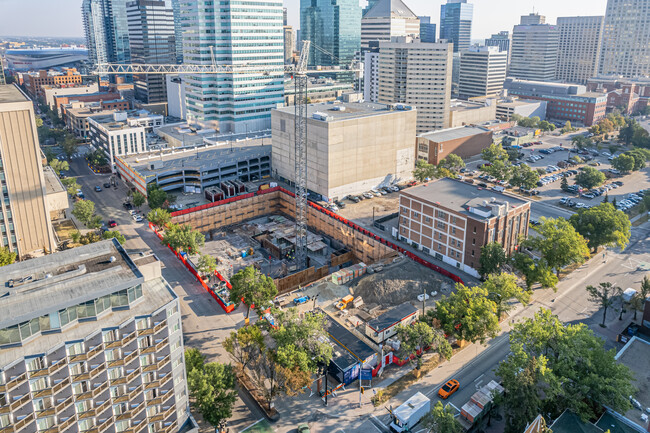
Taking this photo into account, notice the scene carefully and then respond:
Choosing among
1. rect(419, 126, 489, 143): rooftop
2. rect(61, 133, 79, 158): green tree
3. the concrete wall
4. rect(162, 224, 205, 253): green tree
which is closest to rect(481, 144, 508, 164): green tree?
rect(419, 126, 489, 143): rooftop

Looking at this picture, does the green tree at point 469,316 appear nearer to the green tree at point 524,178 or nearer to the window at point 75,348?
the window at point 75,348

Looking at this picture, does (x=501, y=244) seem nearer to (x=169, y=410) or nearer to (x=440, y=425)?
(x=440, y=425)

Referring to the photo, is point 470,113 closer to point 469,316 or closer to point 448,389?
point 469,316

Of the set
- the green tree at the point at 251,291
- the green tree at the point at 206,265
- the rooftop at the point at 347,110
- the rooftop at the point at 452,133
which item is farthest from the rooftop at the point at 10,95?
the rooftop at the point at 452,133

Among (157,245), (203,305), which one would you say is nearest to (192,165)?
(157,245)

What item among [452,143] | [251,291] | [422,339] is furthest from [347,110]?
[422,339]

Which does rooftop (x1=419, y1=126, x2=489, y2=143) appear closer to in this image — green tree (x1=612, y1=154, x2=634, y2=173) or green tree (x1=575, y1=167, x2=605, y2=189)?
green tree (x1=575, y1=167, x2=605, y2=189)
